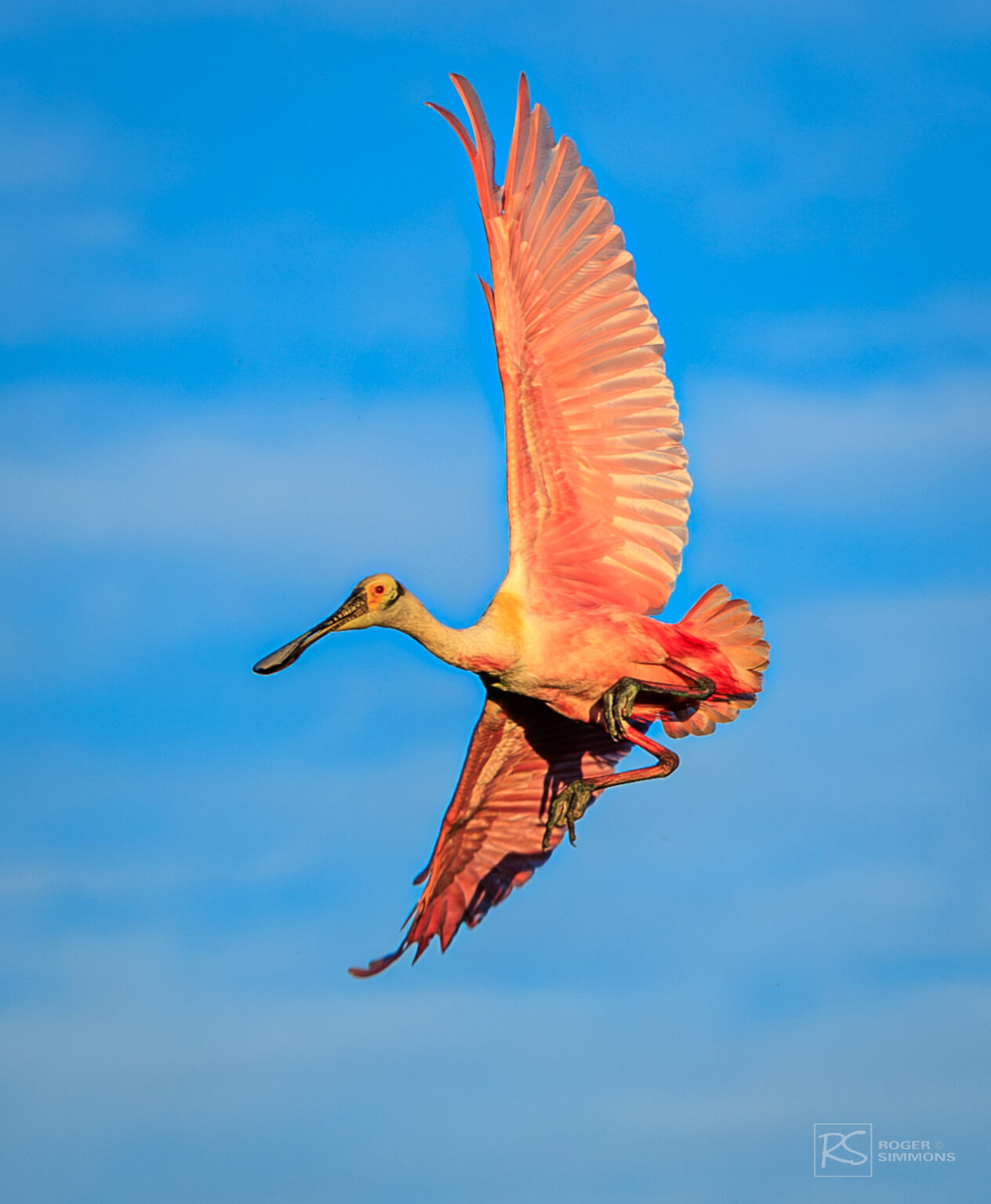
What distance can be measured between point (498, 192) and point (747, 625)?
4.85 m

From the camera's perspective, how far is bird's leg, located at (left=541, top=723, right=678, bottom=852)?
24906 mm

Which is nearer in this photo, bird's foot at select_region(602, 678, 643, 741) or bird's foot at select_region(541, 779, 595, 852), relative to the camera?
bird's foot at select_region(602, 678, 643, 741)

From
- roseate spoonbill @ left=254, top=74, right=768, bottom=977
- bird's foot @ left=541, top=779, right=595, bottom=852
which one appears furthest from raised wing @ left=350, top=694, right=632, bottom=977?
bird's foot @ left=541, top=779, right=595, bottom=852

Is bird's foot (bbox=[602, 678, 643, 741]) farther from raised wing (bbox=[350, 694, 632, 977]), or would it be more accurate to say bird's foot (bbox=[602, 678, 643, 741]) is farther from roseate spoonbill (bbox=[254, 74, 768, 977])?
raised wing (bbox=[350, 694, 632, 977])

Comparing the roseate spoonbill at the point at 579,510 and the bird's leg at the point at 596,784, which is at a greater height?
the roseate spoonbill at the point at 579,510

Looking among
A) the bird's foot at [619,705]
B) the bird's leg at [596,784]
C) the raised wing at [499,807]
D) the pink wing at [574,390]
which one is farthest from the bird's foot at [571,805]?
the pink wing at [574,390]

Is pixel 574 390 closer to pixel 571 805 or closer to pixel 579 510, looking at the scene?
pixel 579 510

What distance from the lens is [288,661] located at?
24.4 m

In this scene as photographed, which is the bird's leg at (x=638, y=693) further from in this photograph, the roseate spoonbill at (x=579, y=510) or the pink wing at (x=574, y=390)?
the pink wing at (x=574, y=390)

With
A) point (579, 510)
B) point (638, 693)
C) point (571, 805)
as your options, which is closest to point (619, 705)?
point (638, 693)

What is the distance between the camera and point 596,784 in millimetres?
25125

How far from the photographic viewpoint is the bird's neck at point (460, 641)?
2431 cm

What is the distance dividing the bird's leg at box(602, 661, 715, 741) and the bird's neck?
1.05 m

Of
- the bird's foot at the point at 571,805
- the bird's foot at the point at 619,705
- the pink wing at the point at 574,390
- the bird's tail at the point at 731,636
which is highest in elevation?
the pink wing at the point at 574,390
